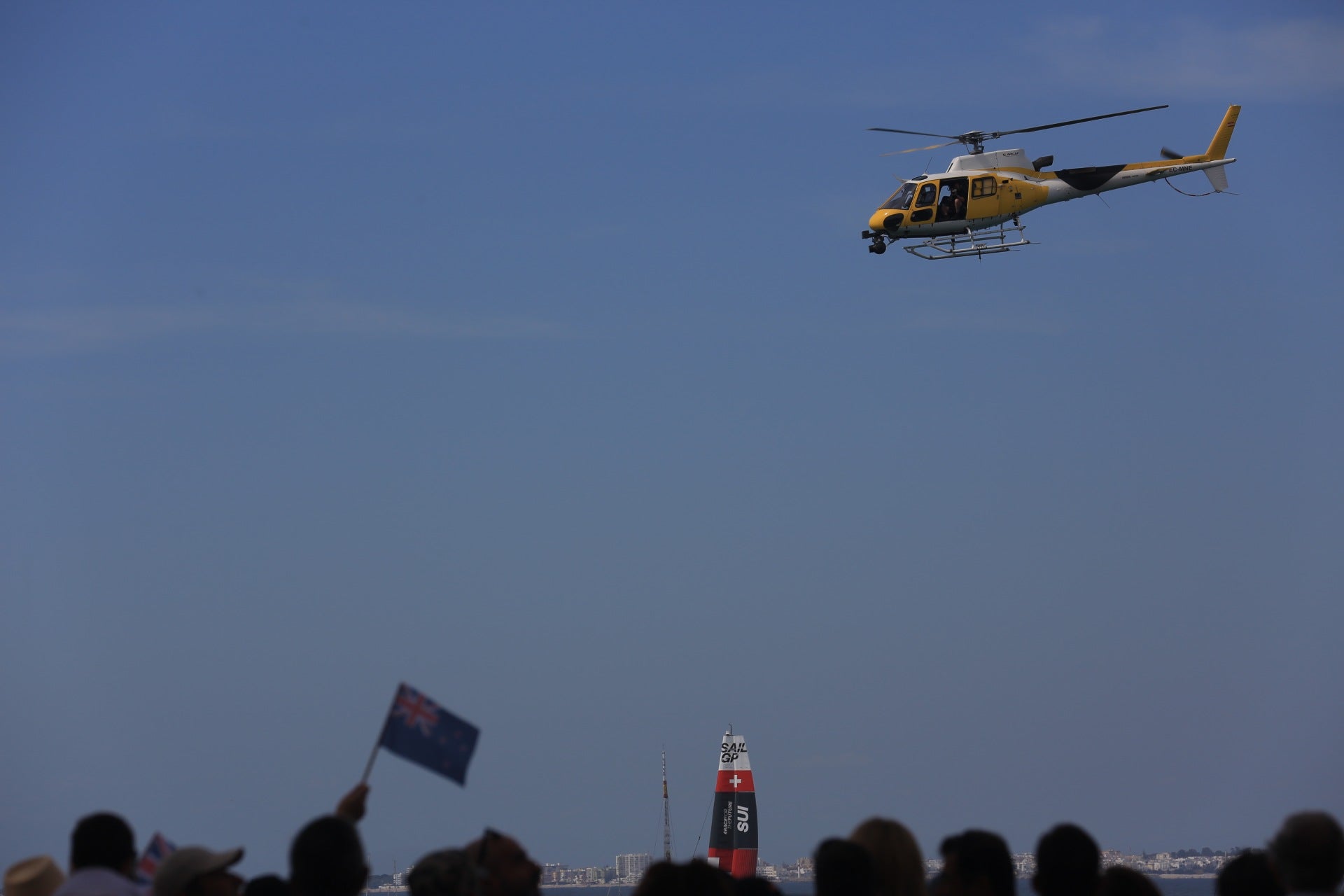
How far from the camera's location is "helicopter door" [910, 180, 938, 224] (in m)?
34.4

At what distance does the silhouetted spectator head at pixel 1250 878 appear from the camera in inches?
257

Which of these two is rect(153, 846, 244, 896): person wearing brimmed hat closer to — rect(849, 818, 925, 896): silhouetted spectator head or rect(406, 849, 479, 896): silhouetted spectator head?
rect(406, 849, 479, 896): silhouetted spectator head

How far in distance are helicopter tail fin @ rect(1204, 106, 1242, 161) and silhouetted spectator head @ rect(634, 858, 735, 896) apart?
1413 inches

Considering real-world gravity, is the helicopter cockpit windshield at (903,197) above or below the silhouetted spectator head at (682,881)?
above

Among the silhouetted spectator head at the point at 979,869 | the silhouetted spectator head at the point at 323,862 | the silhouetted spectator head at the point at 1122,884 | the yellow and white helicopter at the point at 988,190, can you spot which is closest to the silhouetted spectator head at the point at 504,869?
the silhouetted spectator head at the point at 323,862

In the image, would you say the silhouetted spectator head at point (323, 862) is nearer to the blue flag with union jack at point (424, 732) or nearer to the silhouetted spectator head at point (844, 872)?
the silhouetted spectator head at point (844, 872)

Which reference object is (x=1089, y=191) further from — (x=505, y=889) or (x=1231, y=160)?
(x=505, y=889)

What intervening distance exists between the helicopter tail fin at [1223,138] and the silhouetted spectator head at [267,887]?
116 ft

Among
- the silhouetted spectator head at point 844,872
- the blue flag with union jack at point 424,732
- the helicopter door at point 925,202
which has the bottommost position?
the silhouetted spectator head at point 844,872

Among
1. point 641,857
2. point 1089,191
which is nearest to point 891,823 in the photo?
point 1089,191

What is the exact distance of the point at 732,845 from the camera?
39906 millimetres

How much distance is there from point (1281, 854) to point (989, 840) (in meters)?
1.23

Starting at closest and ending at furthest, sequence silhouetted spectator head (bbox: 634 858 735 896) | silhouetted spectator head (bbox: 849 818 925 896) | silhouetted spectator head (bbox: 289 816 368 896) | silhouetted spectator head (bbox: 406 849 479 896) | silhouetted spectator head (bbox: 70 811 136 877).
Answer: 1. silhouetted spectator head (bbox: 634 858 735 896)
2. silhouetted spectator head (bbox: 289 816 368 896)
3. silhouetted spectator head (bbox: 406 849 479 896)
4. silhouetted spectator head (bbox: 849 818 925 896)
5. silhouetted spectator head (bbox: 70 811 136 877)

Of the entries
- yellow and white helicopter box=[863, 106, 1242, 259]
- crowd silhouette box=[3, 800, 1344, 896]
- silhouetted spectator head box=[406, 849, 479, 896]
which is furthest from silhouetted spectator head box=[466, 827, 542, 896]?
yellow and white helicopter box=[863, 106, 1242, 259]
